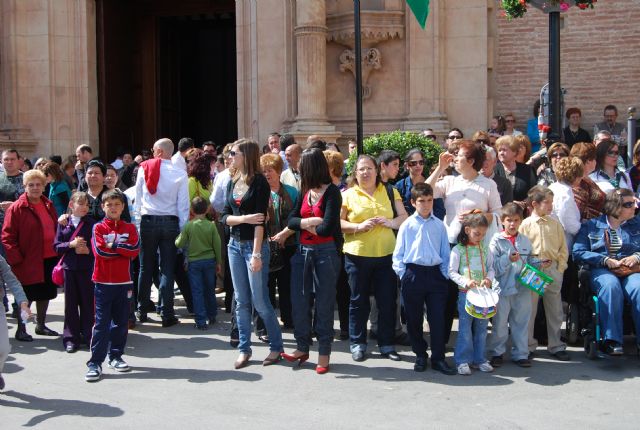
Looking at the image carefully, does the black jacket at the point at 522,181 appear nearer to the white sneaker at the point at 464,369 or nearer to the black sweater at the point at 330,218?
the black sweater at the point at 330,218

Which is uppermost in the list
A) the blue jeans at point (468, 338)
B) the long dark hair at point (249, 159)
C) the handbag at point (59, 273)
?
the long dark hair at point (249, 159)

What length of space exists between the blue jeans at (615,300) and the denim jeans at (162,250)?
4.42m

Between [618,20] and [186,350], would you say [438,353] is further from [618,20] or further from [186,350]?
[618,20]

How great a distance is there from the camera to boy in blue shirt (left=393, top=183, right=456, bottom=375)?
7414mm

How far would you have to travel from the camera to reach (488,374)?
7379 millimetres

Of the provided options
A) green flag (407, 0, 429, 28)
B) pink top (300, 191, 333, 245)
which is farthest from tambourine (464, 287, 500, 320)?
green flag (407, 0, 429, 28)

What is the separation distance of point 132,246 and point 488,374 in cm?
333

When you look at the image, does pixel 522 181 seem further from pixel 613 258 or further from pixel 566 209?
pixel 613 258

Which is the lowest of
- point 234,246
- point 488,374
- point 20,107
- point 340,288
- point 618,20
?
point 488,374

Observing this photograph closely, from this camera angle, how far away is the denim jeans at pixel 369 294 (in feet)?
25.5

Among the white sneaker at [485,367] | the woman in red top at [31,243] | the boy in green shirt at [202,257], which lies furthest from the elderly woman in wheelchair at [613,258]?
the woman in red top at [31,243]

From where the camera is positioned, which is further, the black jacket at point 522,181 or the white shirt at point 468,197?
the black jacket at point 522,181

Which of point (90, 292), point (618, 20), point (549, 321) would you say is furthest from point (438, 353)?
point (618, 20)

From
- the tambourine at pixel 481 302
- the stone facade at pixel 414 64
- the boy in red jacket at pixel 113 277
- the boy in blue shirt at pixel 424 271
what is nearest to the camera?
the tambourine at pixel 481 302
